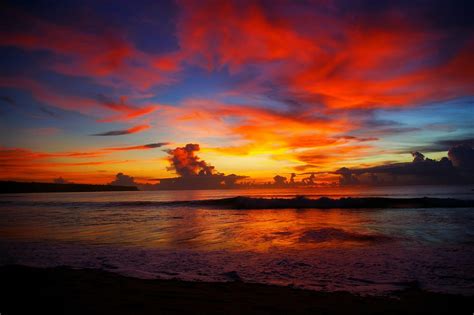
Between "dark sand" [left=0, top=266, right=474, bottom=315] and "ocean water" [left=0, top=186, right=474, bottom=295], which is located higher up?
"dark sand" [left=0, top=266, right=474, bottom=315]

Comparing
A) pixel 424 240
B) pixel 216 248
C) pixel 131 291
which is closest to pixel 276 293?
pixel 131 291

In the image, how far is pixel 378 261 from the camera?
31.1 ft

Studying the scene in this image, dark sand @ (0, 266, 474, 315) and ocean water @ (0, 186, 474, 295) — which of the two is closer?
dark sand @ (0, 266, 474, 315)

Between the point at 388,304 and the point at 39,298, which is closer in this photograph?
the point at 388,304

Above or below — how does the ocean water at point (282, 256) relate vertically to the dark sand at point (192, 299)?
below

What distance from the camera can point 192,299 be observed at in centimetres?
608

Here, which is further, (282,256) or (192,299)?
(282,256)

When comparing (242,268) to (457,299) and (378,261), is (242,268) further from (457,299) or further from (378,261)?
(457,299)

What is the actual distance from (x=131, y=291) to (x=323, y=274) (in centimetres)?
466

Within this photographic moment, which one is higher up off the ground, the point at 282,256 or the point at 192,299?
the point at 192,299

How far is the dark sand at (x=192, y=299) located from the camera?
5.57 meters

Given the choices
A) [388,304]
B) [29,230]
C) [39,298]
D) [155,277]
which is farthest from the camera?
[29,230]

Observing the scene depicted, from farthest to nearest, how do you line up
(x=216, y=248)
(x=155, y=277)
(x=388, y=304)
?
(x=216, y=248), (x=155, y=277), (x=388, y=304)

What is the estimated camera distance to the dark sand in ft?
18.3
